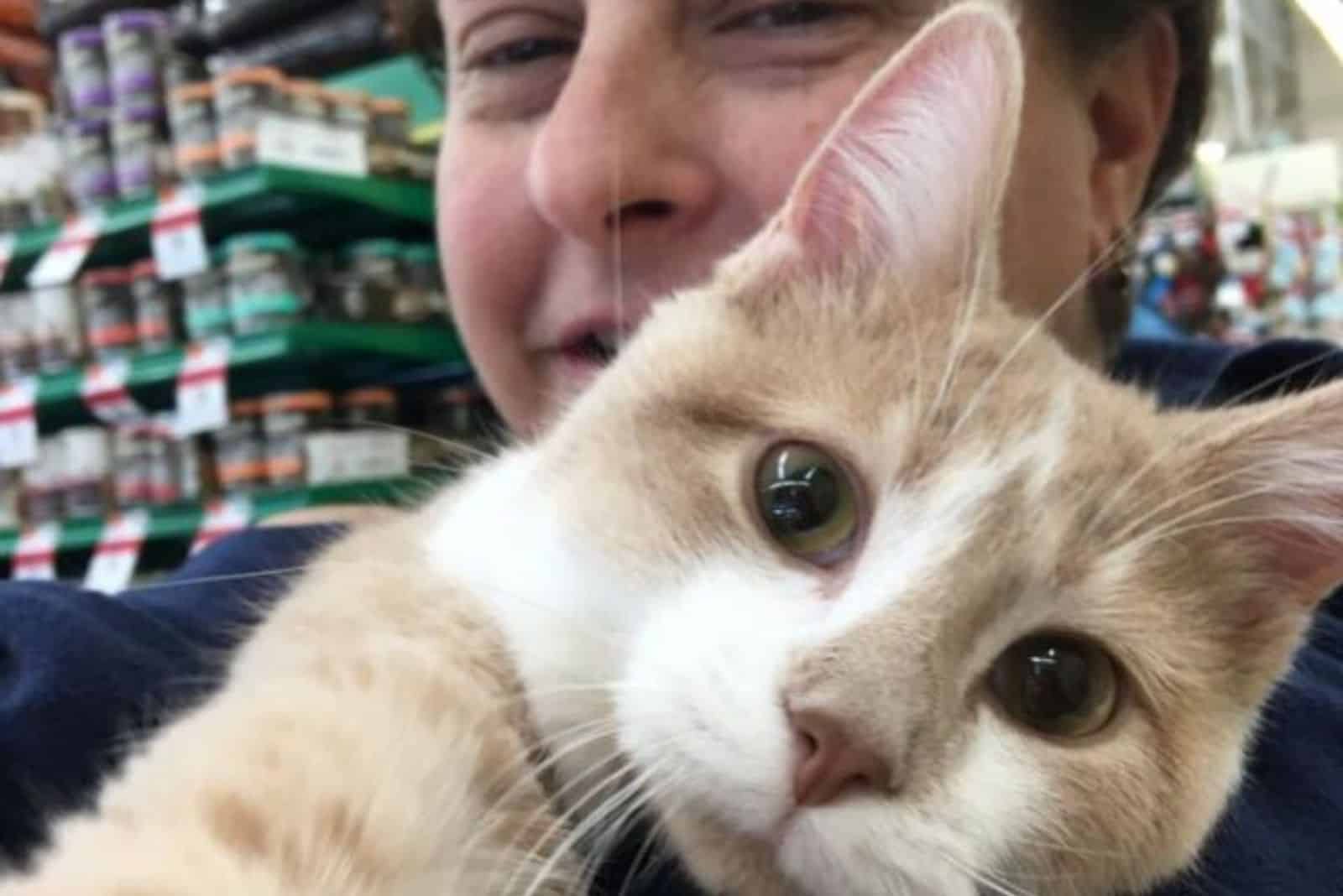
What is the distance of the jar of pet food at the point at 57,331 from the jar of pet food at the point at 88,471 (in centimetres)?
19

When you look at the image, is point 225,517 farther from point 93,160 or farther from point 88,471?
point 93,160

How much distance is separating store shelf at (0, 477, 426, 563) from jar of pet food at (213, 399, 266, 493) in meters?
0.06

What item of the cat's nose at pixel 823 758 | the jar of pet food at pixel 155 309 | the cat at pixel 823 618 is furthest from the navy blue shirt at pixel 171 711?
the jar of pet food at pixel 155 309

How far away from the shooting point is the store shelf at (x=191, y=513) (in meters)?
2.92

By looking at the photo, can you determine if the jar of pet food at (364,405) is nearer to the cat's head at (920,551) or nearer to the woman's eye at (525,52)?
the woman's eye at (525,52)

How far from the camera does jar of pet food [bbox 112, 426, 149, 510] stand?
322cm

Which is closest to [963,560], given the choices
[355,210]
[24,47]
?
[355,210]

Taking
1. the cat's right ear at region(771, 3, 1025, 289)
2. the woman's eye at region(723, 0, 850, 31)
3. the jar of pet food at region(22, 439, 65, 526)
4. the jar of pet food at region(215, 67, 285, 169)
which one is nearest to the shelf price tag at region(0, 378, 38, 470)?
the jar of pet food at region(22, 439, 65, 526)

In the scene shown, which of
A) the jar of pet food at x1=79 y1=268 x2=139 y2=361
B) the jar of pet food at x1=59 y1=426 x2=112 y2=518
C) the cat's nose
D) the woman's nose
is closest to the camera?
the cat's nose

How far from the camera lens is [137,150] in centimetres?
311

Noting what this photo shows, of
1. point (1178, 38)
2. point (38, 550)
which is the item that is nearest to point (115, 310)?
point (38, 550)

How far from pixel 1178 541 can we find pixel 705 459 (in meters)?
0.34

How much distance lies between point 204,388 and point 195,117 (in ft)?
2.05

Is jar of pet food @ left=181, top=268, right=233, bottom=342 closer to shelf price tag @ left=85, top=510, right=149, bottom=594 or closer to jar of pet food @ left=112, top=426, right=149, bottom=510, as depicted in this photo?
jar of pet food @ left=112, top=426, right=149, bottom=510
